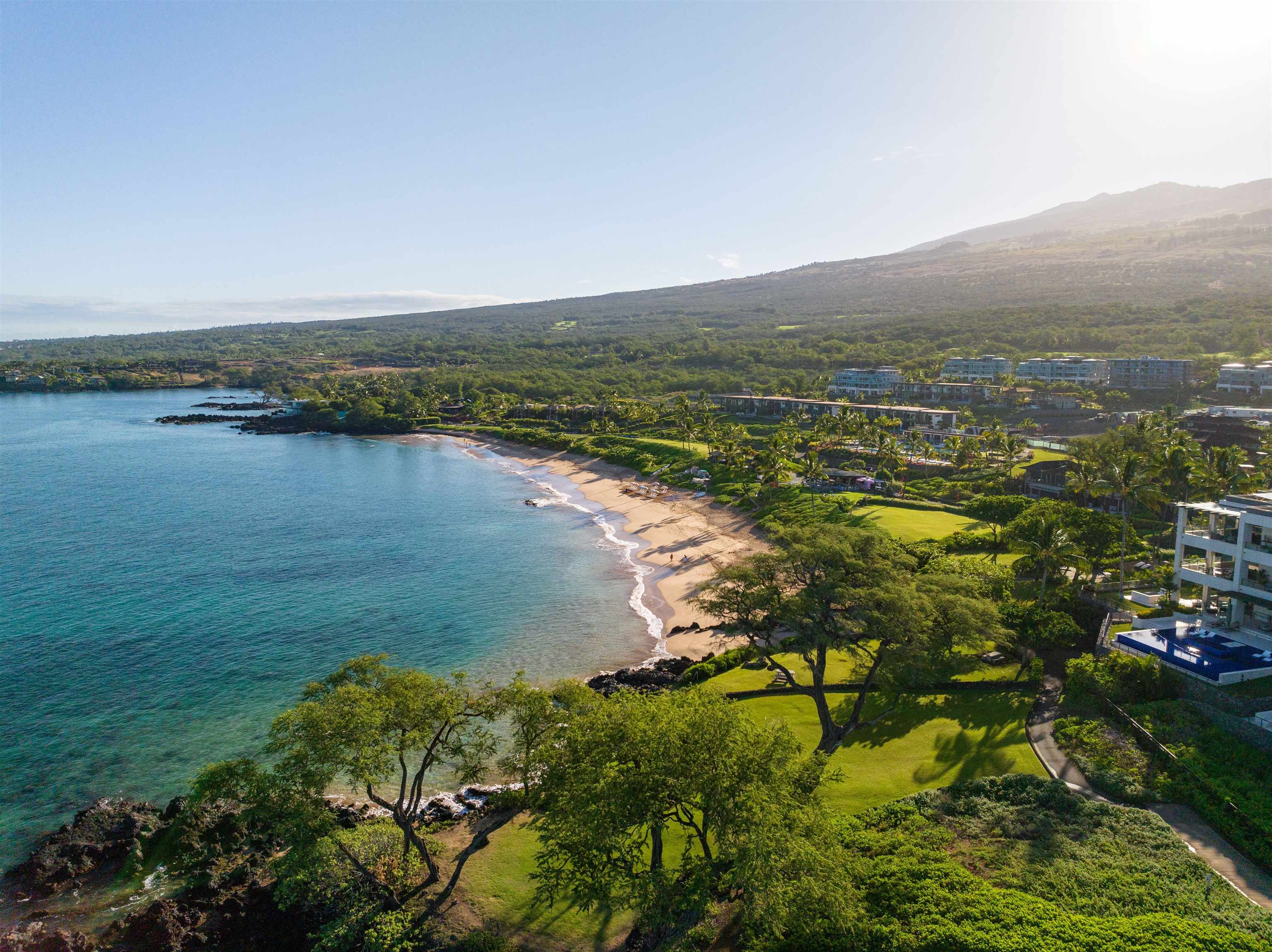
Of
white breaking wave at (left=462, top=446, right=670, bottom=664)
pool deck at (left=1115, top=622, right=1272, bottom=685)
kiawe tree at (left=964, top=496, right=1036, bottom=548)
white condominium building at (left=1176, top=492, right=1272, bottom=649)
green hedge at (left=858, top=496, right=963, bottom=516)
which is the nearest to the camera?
pool deck at (left=1115, top=622, right=1272, bottom=685)

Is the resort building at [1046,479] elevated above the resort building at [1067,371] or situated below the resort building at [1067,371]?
below

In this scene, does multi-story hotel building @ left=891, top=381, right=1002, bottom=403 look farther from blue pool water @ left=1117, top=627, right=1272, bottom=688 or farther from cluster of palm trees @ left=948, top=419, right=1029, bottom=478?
blue pool water @ left=1117, top=627, right=1272, bottom=688

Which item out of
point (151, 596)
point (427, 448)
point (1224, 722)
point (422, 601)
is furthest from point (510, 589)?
point (427, 448)

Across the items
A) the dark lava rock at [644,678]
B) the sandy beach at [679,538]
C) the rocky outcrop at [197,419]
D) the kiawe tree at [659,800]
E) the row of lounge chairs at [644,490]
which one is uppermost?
the rocky outcrop at [197,419]

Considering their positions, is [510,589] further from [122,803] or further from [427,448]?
[427,448]

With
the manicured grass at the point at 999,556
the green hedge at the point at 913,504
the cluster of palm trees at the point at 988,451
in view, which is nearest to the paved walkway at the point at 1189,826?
the manicured grass at the point at 999,556

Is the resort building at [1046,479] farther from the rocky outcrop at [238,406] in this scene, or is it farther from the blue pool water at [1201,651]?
the rocky outcrop at [238,406]

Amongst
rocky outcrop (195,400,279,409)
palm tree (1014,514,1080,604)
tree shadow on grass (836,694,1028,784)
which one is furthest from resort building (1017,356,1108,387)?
rocky outcrop (195,400,279,409)
